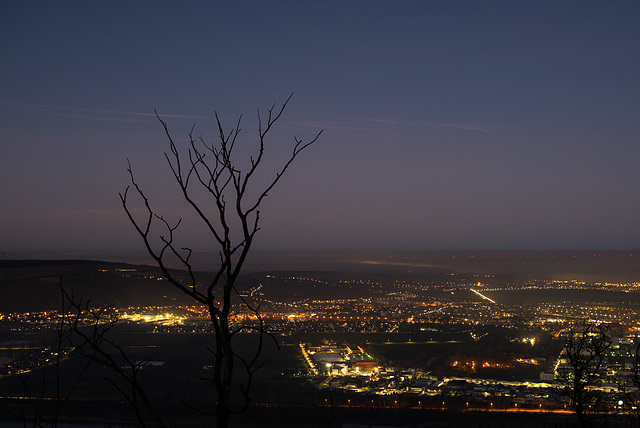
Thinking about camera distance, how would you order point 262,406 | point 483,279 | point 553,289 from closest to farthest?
point 262,406 → point 553,289 → point 483,279

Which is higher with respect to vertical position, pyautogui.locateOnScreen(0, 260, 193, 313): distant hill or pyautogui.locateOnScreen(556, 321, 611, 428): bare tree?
pyautogui.locateOnScreen(556, 321, 611, 428): bare tree

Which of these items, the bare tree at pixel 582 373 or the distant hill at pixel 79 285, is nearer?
the bare tree at pixel 582 373

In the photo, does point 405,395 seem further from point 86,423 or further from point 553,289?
point 553,289

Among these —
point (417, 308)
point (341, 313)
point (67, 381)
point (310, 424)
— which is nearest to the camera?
point (310, 424)

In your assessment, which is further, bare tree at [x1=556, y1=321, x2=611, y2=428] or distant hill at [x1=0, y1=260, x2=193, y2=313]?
distant hill at [x1=0, y1=260, x2=193, y2=313]

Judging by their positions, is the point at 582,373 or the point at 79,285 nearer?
the point at 582,373

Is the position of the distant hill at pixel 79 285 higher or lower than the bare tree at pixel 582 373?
lower

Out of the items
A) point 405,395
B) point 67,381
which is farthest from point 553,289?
point 67,381

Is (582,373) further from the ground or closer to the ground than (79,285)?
further from the ground

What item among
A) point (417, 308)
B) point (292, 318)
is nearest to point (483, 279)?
point (417, 308)

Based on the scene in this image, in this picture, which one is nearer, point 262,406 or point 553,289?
point 262,406
